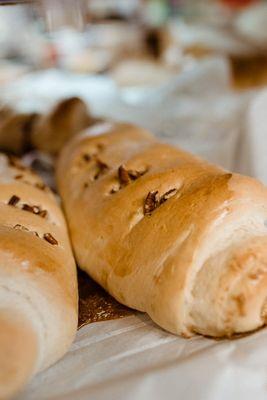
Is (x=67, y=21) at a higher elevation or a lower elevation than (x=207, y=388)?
higher

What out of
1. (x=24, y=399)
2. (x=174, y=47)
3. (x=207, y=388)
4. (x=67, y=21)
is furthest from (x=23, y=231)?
(x=174, y=47)

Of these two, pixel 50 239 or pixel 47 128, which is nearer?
pixel 50 239

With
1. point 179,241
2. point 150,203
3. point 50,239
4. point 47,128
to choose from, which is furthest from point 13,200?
point 47,128

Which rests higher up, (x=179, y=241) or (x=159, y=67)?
(x=179, y=241)

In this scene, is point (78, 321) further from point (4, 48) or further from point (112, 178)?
point (4, 48)

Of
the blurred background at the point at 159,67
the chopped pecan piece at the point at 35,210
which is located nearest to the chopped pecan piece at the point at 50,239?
the chopped pecan piece at the point at 35,210

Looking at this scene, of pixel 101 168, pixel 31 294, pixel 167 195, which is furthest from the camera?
pixel 101 168

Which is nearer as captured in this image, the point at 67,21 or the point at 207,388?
the point at 207,388

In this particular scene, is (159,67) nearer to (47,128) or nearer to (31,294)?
(47,128)
